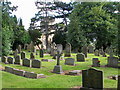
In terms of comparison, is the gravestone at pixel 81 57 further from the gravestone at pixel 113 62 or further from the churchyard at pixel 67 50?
the gravestone at pixel 113 62

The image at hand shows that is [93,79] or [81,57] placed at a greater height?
[81,57]

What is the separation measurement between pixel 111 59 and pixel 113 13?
921 inches

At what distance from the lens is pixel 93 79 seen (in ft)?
26.5

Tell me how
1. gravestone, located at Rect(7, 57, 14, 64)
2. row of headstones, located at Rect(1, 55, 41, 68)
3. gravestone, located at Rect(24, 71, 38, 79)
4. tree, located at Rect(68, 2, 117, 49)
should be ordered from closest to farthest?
gravestone, located at Rect(24, 71, 38, 79)
row of headstones, located at Rect(1, 55, 41, 68)
gravestone, located at Rect(7, 57, 14, 64)
tree, located at Rect(68, 2, 117, 49)

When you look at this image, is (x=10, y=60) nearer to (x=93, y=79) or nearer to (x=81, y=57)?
(x=81, y=57)

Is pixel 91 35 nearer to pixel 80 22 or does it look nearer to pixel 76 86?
pixel 80 22

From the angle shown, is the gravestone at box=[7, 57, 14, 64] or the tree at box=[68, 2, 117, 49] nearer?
the gravestone at box=[7, 57, 14, 64]

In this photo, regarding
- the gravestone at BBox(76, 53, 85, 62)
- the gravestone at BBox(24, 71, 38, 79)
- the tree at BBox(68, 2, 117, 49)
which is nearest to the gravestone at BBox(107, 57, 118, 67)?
the gravestone at BBox(76, 53, 85, 62)

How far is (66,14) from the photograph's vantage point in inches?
1834

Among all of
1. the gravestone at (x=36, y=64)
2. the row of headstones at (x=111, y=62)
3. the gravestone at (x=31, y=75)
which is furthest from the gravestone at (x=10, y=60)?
the row of headstones at (x=111, y=62)

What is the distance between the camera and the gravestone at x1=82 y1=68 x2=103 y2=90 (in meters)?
7.95

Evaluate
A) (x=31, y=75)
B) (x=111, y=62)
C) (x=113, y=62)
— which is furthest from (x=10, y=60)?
(x=113, y=62)

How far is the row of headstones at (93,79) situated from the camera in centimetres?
795

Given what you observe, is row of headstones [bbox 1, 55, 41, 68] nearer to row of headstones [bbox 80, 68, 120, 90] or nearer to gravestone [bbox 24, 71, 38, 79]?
gravestone [bbox 24, 71, 38, 79]
